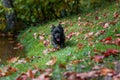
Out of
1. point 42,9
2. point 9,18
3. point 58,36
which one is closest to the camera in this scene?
point 58,36

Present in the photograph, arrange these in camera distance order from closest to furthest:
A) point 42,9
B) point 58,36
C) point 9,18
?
point 58,36 → point 9,18 → point 42,9

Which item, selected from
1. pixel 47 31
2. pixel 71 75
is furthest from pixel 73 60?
pixel 47 31

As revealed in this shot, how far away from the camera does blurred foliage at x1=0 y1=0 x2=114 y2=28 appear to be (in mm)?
21922

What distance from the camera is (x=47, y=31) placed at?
1788 centimetres

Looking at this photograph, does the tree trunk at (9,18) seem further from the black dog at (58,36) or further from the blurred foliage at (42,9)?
the black dog at (58,36)

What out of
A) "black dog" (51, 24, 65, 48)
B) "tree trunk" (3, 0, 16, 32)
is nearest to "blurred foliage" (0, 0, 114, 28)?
"tree trunk" (3, 0, 16, 32)

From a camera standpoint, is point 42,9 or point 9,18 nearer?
point 9,18

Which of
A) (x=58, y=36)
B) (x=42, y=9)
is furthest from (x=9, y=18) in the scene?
(x=58, y=36)

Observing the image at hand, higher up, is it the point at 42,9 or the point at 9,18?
the point at 42,9

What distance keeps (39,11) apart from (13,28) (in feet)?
7.71

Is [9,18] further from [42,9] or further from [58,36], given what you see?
[58,36]

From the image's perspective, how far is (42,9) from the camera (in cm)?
2259

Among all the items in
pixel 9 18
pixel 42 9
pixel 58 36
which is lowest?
pixel 9 18

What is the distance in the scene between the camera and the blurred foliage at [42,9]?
2192cm
